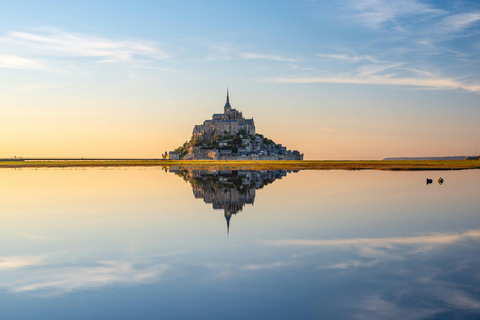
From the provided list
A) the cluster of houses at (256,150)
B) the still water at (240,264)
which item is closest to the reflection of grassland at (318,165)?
the cluster of houses at (256,150)

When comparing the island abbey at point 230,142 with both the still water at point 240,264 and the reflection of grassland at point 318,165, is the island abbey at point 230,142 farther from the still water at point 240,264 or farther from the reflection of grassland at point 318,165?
the still water at point 240,264

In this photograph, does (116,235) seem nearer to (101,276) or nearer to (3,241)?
(3,241)

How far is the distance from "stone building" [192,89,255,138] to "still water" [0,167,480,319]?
161m

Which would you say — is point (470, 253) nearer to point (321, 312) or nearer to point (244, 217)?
point (321, 312)

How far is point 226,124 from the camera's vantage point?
18275 centimetres

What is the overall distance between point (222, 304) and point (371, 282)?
369 cm

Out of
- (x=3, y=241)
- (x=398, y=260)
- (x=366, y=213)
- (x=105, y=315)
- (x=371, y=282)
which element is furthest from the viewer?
(x=366, y=213)

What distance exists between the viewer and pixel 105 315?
7672 mm

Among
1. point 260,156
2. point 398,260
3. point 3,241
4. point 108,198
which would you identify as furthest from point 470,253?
point 260,156

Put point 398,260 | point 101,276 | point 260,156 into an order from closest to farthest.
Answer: point 101,276
point 398,260
point 260,156

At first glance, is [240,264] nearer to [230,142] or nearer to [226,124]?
[230,142]

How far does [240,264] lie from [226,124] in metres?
173

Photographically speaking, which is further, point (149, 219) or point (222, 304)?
point (149, 219)

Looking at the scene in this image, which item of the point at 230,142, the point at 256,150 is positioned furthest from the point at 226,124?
the point at 256,150
